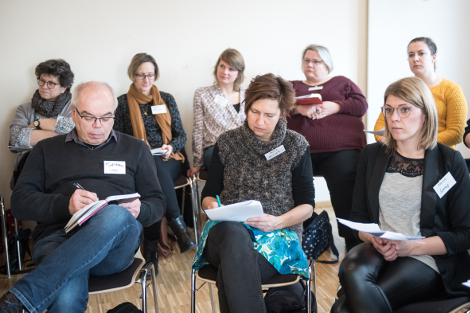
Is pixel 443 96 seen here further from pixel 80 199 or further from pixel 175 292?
pixel 80 199

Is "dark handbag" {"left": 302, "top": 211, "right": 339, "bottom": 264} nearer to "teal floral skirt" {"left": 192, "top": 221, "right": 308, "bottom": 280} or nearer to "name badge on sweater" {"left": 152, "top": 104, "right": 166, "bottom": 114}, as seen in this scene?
"teal floral skirt" {"left": 192, "top": 221, "right": 308, "bottom": 280}

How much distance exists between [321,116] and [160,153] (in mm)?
1269

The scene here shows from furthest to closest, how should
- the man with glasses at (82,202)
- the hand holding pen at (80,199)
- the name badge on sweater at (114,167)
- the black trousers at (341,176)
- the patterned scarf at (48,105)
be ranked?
the patterned scarf at (48,105), the black trousers at (341,176), the name badge on sweater at (114,167), the hand holding pen at (80,199), the man with glasses at (82,202)

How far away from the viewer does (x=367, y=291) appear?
1577 millimetres

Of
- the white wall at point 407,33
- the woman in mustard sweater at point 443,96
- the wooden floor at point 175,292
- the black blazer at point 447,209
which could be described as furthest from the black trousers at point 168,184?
the white wall at point 407,33

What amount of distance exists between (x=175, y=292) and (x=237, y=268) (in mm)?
1213

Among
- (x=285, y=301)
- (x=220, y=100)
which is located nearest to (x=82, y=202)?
(x=285, y=301)

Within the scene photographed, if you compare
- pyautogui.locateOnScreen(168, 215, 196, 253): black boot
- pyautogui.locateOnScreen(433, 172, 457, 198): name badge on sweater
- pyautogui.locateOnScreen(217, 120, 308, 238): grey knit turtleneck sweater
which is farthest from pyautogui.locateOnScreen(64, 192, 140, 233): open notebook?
pyautogui.locateOnScreen(168, 215, 196, 253): black boot

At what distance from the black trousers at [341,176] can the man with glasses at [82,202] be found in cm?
147

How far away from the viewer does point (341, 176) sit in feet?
10.2

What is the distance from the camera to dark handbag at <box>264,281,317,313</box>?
6.28 ft

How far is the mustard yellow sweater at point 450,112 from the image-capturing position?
115 inches

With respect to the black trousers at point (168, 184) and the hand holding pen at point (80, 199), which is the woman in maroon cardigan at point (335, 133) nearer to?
the black trousers at point (168, 184)

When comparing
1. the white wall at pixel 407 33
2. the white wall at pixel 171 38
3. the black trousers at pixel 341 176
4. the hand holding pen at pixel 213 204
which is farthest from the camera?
the white wall at pixel 407 33
